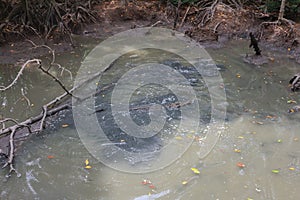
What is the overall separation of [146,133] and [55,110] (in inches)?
59.2

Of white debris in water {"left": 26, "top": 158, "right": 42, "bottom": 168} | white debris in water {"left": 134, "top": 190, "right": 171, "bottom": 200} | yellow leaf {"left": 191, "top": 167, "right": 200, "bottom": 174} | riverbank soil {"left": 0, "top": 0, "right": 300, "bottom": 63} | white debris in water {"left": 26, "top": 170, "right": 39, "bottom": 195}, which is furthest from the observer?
riverbank soil {"left": 0, "top": 0, "right": 300, "bottom": 63}

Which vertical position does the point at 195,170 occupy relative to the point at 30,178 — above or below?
above

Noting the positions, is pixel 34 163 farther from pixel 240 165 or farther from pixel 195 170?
pixel 240 165

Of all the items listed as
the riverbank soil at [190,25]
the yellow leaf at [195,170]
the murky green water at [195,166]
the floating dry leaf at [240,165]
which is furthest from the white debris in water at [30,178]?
the riverbank soil at [190,25]

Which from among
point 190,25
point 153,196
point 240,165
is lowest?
point 153,196

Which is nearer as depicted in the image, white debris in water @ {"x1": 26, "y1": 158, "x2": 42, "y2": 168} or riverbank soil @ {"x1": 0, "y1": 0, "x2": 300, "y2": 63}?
white debris in water @ {"x1": 26, "y1": 158, "x2": 42, "y2": 168}

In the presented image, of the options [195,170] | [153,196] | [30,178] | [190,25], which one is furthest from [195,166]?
[190,25]

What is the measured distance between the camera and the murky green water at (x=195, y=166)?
4.07 m

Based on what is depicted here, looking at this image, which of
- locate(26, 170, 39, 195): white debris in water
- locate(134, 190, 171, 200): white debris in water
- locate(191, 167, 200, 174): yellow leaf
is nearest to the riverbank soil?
locate(26, 170, 39, 195): white debris in water

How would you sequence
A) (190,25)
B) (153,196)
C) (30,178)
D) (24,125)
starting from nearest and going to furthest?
(153,196) < (30,178) < (24,125) < (190,25)

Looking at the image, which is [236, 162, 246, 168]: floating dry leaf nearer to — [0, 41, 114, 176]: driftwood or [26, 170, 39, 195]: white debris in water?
[26, 170, 39, 195]: white debris in water

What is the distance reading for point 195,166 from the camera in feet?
14.9

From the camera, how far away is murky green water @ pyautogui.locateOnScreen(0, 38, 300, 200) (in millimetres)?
4066

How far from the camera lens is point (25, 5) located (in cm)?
900
